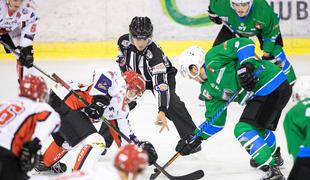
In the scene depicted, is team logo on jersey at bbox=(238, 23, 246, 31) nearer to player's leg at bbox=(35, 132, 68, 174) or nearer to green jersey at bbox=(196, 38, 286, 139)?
green jersey at bbox=(196, 38, 286, 139)

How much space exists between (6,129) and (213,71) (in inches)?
66.2

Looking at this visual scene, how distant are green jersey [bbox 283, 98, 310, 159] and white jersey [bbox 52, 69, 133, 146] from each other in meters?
1.30

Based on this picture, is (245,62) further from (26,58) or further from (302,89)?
(26,58)

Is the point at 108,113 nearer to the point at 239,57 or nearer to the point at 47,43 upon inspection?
the point at 239,57

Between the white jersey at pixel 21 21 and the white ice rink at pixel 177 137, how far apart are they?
1.12 metres

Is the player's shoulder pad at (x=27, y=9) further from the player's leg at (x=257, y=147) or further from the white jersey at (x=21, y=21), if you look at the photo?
the player's leg at (x=257, y=147)

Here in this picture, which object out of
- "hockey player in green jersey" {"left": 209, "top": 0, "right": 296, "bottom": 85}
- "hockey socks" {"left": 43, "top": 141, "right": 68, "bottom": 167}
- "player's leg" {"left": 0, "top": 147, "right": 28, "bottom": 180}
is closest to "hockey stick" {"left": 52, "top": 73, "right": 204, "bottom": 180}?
"hockey socks" {"left": 43, "top": 141, "right": 68, "bottom": 167}

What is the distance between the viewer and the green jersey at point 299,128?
409 centimetres

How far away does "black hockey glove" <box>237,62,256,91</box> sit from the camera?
5059mm

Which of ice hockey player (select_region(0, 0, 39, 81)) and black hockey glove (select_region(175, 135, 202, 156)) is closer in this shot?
black hockey glove (select_region(175, 135, 202, 156))

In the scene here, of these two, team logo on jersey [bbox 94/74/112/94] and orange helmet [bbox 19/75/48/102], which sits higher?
orange helmet [bbox 19/75/48/102]

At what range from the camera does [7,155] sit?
4020 mm

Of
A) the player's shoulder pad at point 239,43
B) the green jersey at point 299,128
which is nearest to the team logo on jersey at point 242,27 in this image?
the player's shoulder pad at point 239,43

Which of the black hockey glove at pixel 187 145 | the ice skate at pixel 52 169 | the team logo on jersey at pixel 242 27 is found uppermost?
the team logo on jersey at pixel 242 27
